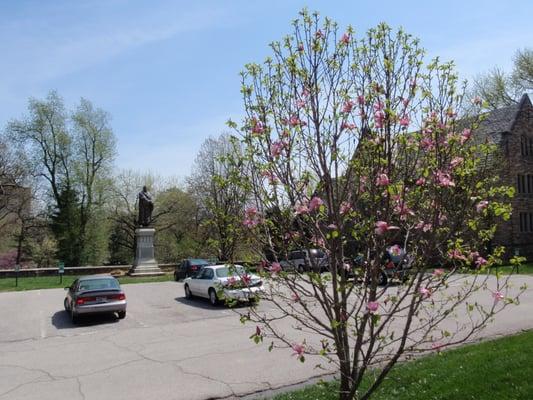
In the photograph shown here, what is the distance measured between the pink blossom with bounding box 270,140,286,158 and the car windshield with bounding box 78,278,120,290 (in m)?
13.2

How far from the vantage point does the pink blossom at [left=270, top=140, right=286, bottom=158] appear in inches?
163

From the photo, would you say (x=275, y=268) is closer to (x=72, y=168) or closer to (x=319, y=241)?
(x=319, y=241)

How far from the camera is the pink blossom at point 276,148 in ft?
13.6

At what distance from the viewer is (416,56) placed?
13.9ft

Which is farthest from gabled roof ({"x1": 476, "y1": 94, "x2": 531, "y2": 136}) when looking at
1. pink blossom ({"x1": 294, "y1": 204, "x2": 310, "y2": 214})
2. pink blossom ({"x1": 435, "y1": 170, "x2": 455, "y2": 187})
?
pink blossom ({"x1": 294, "y1": 204, "x2": 310, "y2": 214})

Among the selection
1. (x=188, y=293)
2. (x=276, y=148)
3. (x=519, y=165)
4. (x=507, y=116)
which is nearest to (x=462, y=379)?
(x=276, y=148)

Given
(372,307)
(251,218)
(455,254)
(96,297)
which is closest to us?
(372,307)

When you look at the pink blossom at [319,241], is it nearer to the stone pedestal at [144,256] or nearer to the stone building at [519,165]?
the stone pedestal at [144,256]

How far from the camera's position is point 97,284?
16.1 m

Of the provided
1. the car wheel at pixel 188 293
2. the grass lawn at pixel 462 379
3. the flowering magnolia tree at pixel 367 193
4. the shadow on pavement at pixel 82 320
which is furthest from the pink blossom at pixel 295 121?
the car wheel at pixel 188 293

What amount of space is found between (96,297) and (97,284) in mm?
890

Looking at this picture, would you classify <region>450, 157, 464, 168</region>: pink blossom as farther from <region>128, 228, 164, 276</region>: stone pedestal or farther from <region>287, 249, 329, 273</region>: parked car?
<region>128, 228, 164, 276</region>: stone pedestal

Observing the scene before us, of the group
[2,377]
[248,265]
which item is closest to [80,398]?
[2,377]

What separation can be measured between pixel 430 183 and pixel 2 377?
868 centimetres
